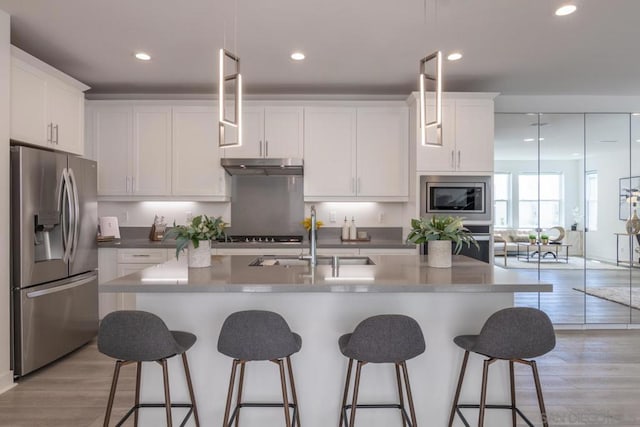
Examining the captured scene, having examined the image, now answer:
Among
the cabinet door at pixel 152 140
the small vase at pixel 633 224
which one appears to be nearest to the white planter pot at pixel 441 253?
the cabinet door at pixel 152 140

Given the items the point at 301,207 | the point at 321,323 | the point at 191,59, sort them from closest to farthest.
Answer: the point at 321,323, the point at 191,59, the point at 301,207

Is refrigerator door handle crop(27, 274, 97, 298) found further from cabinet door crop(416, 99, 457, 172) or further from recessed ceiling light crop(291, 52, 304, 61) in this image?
cabinet door crop(416, 99, 457, 172)

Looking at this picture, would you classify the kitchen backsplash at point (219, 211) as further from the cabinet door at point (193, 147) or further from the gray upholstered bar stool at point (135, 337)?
the gray upholstered bar stool at point (135, 337)

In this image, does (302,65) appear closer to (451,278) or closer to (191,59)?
(191,59)

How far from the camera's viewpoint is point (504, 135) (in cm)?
454

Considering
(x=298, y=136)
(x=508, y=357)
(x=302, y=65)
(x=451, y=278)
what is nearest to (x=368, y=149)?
(x=298, y=136)

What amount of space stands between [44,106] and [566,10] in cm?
399

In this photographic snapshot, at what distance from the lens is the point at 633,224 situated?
4441mm

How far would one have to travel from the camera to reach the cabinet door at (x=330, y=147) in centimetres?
431

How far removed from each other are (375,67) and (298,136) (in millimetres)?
1093

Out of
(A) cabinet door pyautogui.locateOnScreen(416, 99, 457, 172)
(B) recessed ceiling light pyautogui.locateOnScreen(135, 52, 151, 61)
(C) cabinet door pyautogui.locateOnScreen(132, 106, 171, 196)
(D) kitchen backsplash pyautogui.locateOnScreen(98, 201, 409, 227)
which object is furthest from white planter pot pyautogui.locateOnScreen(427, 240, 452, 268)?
(C) cabinet door pyautogui.locateOnScreen(132, 106, 171, 196)

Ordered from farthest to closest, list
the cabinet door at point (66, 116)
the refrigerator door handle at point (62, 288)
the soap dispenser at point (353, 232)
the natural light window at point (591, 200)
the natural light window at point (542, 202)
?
the soap dispenser at point (353, 232) < the natural light window at point (591, 200) < the natural light window at point (542, 202) < the cabinet door at point (66, 116) < the refrigerator door handle at point (62, 288)

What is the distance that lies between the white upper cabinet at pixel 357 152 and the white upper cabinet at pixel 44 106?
7.27 feet

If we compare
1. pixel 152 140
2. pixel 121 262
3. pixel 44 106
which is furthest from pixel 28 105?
pixel 121 262
